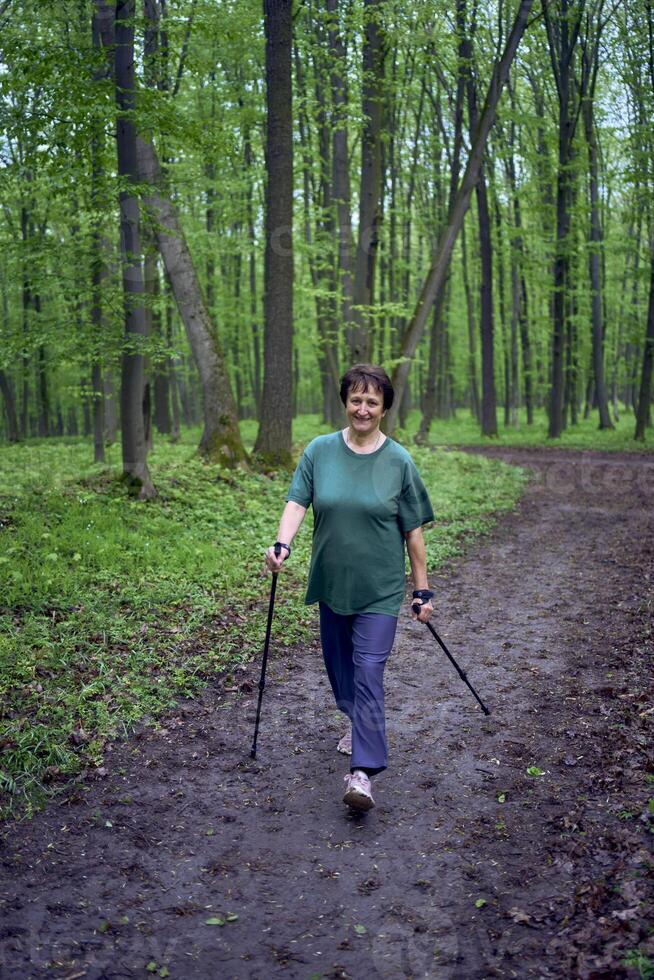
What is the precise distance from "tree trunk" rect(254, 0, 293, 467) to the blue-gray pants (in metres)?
8.92

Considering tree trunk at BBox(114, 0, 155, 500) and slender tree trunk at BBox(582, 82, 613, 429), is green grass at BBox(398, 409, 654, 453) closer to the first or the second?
slender tree trunk at BBox(582, 82, 613, 429)

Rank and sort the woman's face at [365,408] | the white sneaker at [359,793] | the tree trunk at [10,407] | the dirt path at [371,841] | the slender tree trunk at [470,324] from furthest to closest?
the slender tree trunk at [470,324] < the tree trunk at [10,407] < the woman's face at [365,408] < the white sneaker at [359,793] < the dirt path at [371,841]

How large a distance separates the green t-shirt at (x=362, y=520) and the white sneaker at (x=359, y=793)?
2.85 feet

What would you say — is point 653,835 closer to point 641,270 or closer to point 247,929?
point 247,929

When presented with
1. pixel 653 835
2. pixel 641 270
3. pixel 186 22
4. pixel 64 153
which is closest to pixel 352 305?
pixel 186 22

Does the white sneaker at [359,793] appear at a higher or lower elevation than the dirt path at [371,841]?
higher

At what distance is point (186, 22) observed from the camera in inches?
413

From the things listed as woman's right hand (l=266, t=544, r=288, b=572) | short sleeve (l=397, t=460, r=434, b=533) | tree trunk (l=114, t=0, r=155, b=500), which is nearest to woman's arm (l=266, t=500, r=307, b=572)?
woman's right hand (l=266, t=544, r=288, b=572)

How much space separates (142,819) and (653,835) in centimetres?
259

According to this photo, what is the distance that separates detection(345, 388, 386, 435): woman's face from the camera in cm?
426

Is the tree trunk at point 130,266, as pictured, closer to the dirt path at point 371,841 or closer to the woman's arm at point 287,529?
the dirt path at point 371,841

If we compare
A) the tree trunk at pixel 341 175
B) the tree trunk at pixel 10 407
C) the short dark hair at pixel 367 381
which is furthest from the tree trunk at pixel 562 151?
the short dark hair at pixel 367 381

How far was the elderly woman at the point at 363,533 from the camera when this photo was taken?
428 centimetres

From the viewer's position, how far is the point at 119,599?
722 cm
